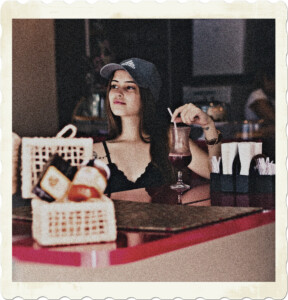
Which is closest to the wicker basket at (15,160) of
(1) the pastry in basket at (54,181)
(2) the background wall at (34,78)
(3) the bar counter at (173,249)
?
(3) the bar counter at (173,249)

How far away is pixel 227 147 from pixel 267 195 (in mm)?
221

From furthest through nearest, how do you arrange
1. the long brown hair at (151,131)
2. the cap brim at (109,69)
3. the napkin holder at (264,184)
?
the long brown hair at (151,131) < the cap brim at (109,69) < the napkin holder at (264,184)

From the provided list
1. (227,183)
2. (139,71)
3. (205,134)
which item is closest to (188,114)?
(205,134)

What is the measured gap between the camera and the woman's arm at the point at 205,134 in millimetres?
2343

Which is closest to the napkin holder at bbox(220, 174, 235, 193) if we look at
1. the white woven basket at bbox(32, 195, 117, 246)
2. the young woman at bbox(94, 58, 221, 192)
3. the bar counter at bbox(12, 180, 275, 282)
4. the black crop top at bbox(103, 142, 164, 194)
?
the bar counter at bbox(12, 180, 275, 282)

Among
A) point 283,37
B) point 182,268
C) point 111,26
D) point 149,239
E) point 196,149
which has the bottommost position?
point 182,268

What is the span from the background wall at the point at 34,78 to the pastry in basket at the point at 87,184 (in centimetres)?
75

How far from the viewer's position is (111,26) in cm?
258

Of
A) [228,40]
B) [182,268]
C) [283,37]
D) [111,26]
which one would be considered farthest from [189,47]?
[182,268]

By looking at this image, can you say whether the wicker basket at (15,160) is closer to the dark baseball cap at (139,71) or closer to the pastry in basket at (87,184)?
the pastry in basket at (87,184)

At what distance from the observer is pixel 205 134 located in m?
2.44

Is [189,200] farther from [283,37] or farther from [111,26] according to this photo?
[111,26]

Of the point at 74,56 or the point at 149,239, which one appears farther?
the point at 74,56

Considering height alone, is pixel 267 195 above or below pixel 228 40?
below
